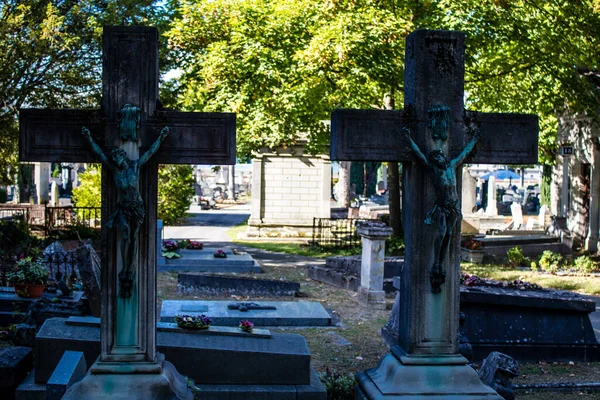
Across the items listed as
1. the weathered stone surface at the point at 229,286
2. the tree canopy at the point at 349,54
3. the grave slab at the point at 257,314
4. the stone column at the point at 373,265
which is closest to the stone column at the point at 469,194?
the tree canopy at the point at 349,54

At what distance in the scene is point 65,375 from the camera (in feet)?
19.5

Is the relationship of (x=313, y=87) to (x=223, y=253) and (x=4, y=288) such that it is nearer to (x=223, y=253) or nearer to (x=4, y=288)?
(x=223, y=253)

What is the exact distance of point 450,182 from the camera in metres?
5.99

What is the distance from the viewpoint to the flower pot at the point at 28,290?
11359mm

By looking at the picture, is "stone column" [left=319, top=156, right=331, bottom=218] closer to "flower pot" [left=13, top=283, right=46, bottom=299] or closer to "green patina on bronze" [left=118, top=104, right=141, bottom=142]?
"flower pot" [left=13, top=283, right=46, bottom=299]

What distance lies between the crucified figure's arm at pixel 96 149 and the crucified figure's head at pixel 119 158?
0.17ft

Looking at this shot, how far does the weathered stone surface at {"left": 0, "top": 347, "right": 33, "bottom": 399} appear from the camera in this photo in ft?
23.9

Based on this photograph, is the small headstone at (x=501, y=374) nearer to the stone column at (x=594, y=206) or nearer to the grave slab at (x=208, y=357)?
the grave slab at (x=208, y=357)

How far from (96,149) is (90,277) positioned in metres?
6.05

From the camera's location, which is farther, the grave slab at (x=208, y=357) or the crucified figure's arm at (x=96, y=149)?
the grave slab at (x=208, y=357)

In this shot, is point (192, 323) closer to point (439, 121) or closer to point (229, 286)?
point (439, 121)

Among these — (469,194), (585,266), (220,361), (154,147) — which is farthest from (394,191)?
(154,147)

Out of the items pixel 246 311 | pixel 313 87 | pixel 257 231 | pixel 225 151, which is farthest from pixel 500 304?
pixel 257 231

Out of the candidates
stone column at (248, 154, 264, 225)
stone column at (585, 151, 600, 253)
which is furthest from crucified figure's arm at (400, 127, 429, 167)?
stone column at (248, 154, 264, 225)
